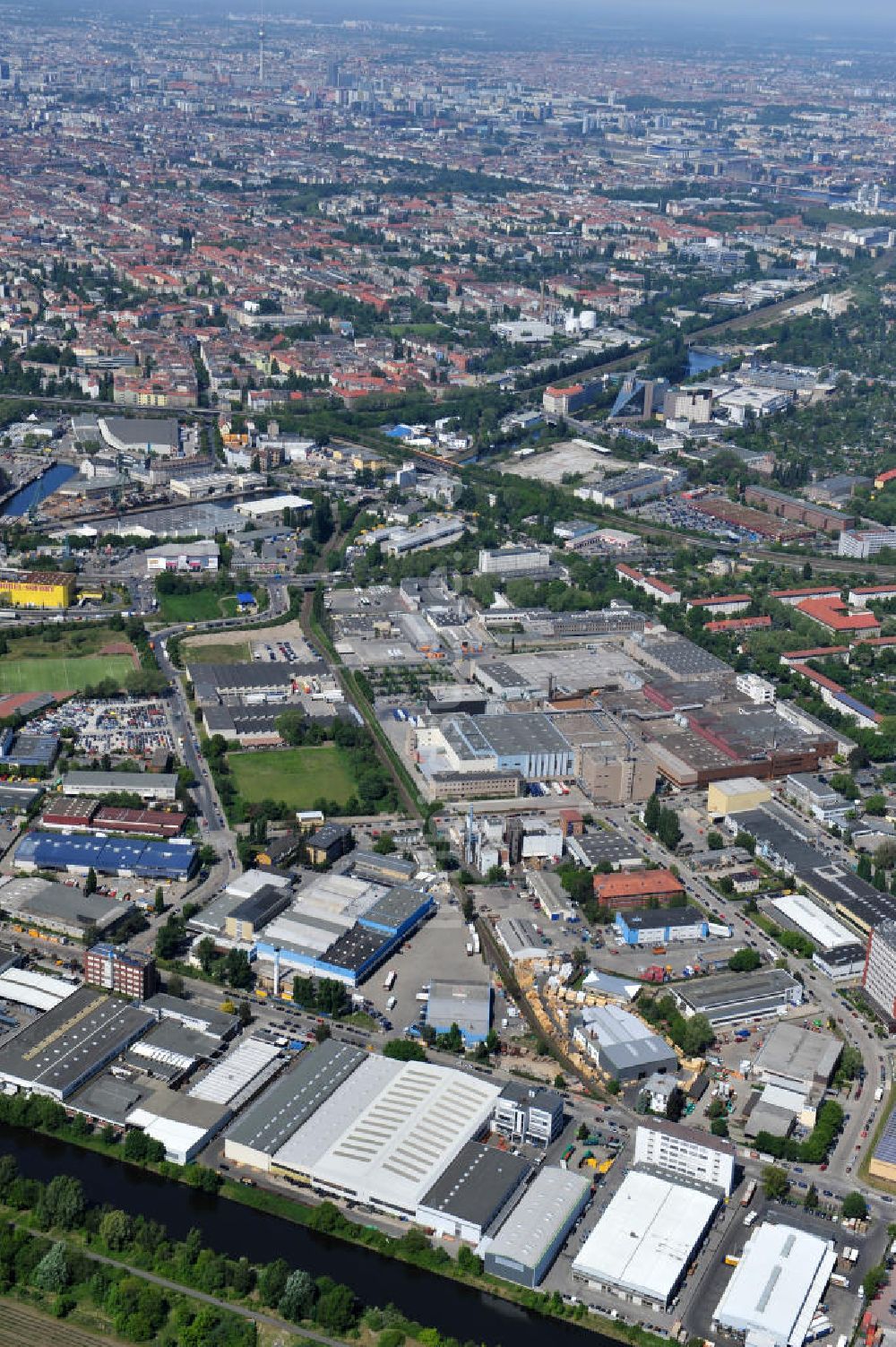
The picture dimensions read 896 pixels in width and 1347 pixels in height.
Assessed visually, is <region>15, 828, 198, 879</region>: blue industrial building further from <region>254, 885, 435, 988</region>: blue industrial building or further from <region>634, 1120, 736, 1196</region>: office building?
<region>634, 1120, 736, 1196</region>: office building

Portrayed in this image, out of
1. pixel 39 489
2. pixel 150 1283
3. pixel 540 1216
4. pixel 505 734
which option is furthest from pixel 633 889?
pixel 39 489

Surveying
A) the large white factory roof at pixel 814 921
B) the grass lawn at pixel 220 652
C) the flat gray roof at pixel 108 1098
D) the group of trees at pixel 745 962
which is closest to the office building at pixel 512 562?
the grass lawn at pixel 220 652

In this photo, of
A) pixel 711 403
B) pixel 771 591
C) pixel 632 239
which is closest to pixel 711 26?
pixel 632 239

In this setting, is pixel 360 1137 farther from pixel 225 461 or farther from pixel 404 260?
pixel 404 260

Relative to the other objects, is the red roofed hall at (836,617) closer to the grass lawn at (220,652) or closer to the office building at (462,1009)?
A: the grass lawn at (220,652)

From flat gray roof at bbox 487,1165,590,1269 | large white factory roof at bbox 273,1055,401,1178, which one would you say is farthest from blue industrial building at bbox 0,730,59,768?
flat gray roof at bbox 487,1165,590,1269

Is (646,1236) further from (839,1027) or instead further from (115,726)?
(115,726)
